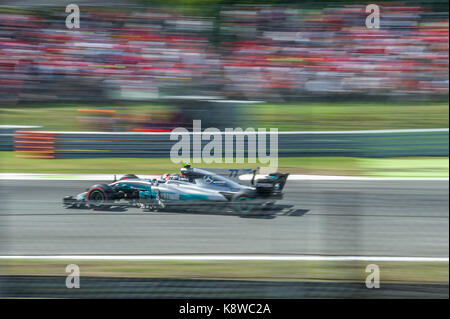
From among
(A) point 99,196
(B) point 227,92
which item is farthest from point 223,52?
(A) point 99,196

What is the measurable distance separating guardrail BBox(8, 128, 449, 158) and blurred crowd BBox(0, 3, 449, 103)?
157 millimetres

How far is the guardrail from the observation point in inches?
73.7

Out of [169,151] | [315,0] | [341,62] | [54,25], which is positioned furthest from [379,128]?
[54,25]

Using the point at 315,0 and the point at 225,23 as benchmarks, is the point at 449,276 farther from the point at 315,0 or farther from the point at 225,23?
the point at 225,23

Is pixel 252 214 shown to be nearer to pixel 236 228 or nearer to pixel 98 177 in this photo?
pixel 236 228

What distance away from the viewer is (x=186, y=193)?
205 cm
